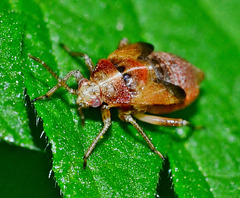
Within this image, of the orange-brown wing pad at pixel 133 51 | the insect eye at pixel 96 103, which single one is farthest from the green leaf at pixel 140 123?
the orange-brown wing pad at pixel 133 51

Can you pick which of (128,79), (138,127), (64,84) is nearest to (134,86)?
(128,79)

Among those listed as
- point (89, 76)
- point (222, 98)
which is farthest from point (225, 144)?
point (89, 76)

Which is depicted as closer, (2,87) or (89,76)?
(2,87)

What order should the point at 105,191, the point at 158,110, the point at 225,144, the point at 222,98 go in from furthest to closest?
1. the point at 222,98
2. the point at 225,144
3. the point at 158,110
4. the point at 105,191

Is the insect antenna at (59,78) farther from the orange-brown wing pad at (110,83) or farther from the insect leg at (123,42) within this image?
the insect leg at (123,42)

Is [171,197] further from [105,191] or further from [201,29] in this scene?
[201,29]

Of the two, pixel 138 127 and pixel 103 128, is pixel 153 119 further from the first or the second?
pixel 103 128
